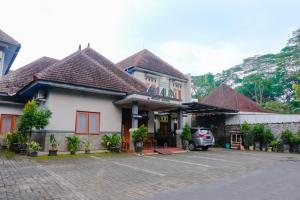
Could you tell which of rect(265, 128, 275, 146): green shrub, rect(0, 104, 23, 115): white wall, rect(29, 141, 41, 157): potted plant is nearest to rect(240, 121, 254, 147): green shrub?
rect(265, 128, 275, 146): green shrub

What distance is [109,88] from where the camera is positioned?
1380 centimetres

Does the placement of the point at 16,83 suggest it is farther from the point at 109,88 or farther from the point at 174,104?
the point at 174,104

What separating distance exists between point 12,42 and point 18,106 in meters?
4.14

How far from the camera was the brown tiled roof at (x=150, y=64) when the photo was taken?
2287 cm

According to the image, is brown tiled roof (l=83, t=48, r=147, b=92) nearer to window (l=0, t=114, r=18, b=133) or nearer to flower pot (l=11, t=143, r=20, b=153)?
window (l=0, t=114, r=18, b=133)

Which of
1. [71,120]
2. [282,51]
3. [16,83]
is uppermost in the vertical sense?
Answer: [282,51]

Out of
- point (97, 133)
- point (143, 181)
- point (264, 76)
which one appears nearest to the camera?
point (143, 181)

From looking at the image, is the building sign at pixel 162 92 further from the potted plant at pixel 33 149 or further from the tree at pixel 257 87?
the tree at pixel 257 87

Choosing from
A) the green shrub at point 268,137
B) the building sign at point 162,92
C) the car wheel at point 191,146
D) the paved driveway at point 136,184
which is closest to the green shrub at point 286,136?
the green shrub at point 268,137

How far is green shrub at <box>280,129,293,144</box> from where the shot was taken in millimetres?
17141

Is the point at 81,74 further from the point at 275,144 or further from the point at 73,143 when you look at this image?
the point at 275,144

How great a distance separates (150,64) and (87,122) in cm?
1194

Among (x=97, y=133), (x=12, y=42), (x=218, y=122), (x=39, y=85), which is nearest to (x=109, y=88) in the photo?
(x=97, y=133)

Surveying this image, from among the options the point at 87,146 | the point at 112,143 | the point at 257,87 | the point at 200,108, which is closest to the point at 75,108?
the point at 87,146
